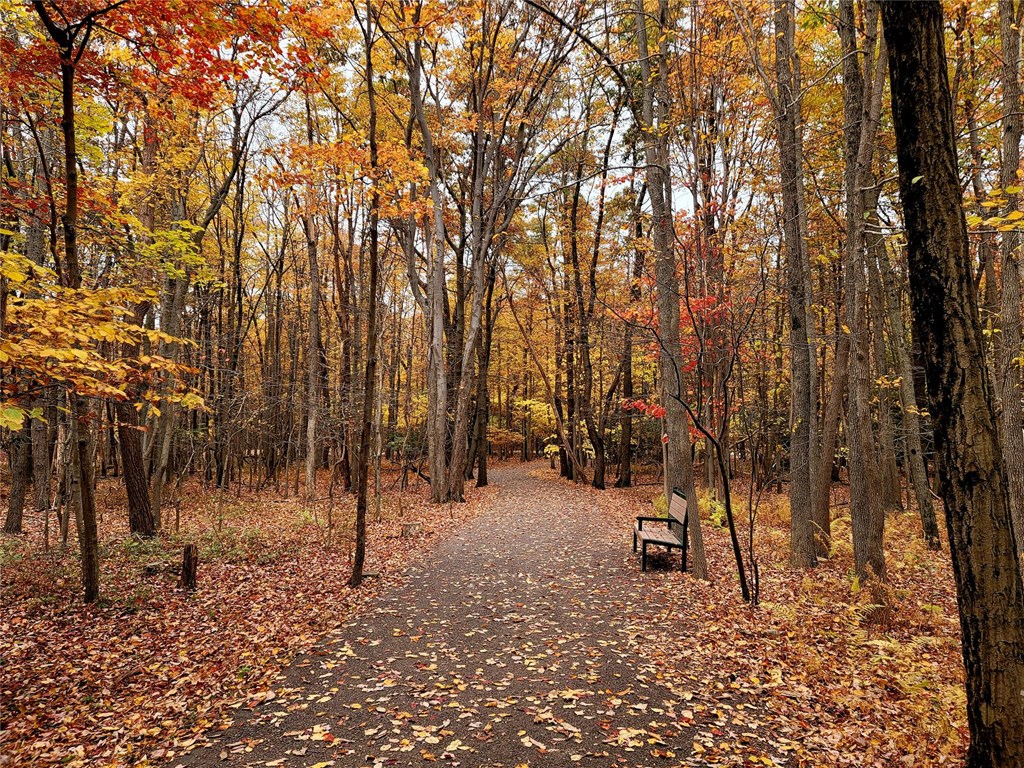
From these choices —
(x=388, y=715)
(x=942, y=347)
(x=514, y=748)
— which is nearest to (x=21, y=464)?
(x=388, y=715)

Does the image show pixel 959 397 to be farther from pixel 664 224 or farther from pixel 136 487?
pixel 136 487

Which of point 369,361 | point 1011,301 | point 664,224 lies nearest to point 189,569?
point 369,361

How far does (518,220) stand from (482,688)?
793 inches

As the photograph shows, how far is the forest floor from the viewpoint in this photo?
3330 mm

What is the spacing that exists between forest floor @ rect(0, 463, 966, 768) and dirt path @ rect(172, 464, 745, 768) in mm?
20

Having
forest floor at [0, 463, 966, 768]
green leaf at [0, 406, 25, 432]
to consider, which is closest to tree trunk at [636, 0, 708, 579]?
forest floor at [0, 463, 966, 768]

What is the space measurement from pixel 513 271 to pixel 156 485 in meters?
18.2

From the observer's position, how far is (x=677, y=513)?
27.0 ft

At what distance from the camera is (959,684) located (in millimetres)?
3693

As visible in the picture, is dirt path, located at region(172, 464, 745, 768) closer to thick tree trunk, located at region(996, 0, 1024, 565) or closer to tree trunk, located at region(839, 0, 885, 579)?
tree trunk, located at region(839, 0, 885, 579)

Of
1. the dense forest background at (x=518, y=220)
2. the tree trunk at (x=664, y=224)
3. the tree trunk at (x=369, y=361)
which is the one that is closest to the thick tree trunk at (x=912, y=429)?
the dense forest background at (x=518, y=220)

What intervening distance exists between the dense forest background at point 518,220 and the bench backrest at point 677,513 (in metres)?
0.49

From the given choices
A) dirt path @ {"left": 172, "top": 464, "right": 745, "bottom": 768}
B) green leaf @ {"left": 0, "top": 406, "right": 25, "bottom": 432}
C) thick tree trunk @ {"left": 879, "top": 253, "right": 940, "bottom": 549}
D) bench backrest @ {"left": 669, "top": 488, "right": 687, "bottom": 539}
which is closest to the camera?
green leaf @ {"left": 0, "top": 406, "right": 25, "bottom": 432}

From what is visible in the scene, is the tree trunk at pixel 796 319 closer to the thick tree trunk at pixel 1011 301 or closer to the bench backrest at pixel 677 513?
the bench backrest at pixel 677 513
